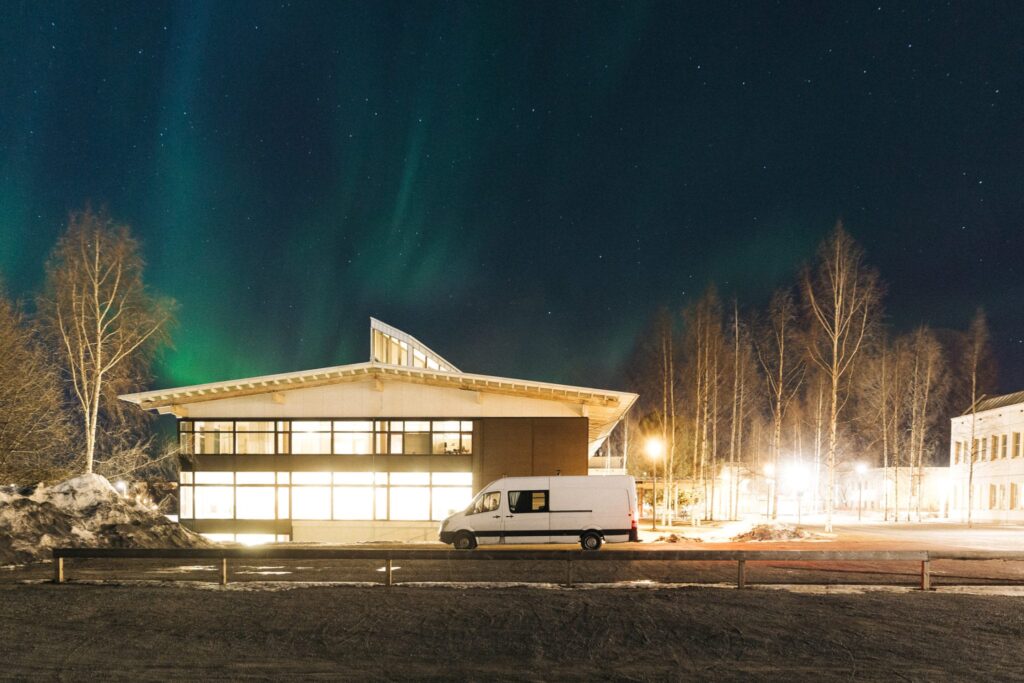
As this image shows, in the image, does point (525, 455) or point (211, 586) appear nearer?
point (211, 586)

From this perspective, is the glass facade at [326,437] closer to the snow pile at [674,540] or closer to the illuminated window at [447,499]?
the illuminated window at [447,499]

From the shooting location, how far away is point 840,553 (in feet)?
45.0

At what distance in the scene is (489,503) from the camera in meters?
22.9

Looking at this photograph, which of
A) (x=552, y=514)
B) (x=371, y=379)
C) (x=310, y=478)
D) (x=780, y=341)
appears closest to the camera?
(x=552, y=514)

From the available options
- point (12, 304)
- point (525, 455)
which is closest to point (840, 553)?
point (525, 455)

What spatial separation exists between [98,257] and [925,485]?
61.1 metres

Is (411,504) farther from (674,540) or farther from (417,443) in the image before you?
(674,540)

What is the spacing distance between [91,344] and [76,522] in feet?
29.9

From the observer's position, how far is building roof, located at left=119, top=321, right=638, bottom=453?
2834 cm

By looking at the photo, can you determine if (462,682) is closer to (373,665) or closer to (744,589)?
(373,665)

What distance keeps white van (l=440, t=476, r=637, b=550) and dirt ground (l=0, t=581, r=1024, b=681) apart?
8645 mm

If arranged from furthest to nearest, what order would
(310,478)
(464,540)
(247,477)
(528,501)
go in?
(247,477)
(310,478)
(464,540)
(528,501)

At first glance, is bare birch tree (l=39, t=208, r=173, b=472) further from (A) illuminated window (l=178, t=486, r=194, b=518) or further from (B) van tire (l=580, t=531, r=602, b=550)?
(B) van tire (l=580, t=531, r=602, b=550)

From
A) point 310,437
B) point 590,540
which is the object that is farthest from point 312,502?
point 590,540
